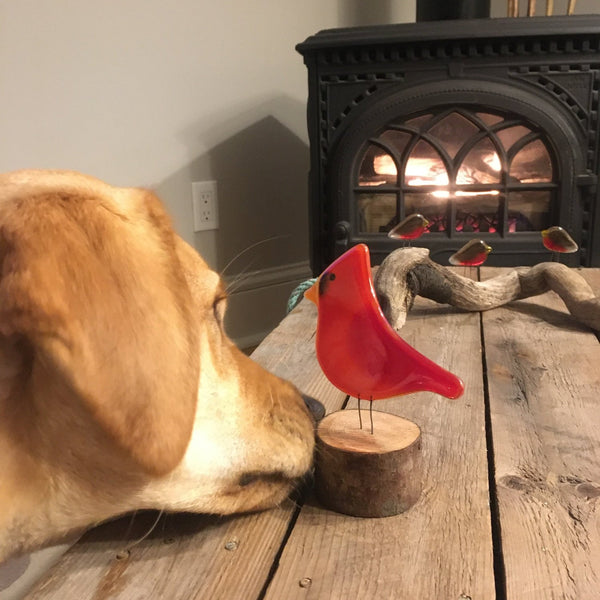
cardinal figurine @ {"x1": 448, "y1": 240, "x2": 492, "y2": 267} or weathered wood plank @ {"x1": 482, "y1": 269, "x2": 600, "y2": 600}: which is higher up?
cardinal figurine @ {"x1": 448, "y1": 240, "x2": 492, "y2": 267}

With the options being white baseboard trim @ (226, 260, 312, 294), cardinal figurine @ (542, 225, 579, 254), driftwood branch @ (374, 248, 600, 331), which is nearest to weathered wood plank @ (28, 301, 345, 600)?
driftwood branch @ (374, 248, 600, 331)

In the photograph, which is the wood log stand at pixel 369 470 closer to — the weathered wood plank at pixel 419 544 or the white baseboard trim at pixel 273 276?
the weathered wood plank at pixel 419 544

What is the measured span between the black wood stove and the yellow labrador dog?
165 cm

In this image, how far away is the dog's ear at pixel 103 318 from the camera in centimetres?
51

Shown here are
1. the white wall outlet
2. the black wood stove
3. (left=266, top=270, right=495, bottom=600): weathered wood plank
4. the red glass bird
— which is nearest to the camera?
(left=266, top=270, right=495, bottom=600): weathered wood plank

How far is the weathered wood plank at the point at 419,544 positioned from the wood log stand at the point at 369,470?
2 cm

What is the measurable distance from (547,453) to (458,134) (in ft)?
5.38

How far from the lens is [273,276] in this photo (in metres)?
2.77

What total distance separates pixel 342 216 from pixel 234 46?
775 millimetres

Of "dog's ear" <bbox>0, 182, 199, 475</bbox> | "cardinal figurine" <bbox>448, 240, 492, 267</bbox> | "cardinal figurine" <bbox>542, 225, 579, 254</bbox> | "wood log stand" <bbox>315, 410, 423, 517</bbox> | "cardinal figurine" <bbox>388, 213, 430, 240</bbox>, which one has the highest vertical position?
"dog's ear" <bbox>0, 182, 199, 475</bbox>

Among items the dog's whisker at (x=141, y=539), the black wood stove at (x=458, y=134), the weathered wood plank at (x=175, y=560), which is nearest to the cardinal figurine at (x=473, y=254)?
the black wood stove at (x=458, y=134)

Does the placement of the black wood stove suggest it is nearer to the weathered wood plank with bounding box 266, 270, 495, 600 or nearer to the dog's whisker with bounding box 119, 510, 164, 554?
the weathered wood plank with bounding box 266, 270, 495, 600

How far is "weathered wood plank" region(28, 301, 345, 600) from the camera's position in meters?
0.67

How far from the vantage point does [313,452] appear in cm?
80
